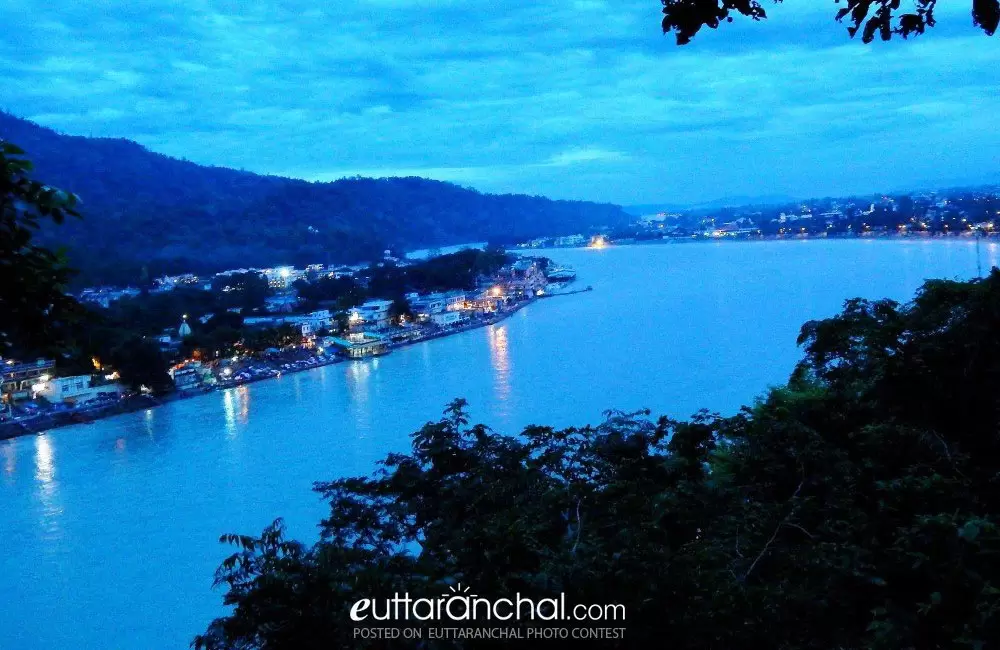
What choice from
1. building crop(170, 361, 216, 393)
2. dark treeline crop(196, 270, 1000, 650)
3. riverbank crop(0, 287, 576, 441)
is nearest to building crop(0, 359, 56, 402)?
riverbank crop(0, 287, 576, 441)

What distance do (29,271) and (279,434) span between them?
6.35 m

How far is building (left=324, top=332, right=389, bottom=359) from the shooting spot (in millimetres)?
11320

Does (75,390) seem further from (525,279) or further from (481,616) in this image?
(525,279)

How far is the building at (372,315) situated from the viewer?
13414 millimetres

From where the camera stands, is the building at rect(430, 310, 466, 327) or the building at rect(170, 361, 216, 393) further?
the building at rect(430, 310, 466, 327)

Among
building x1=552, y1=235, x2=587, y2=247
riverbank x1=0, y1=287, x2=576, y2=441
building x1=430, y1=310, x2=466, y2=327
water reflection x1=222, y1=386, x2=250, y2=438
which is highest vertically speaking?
building x1=552, y1=235, x2=587, y2=247

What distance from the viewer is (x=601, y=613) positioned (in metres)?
1.30

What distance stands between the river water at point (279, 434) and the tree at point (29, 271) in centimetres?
320

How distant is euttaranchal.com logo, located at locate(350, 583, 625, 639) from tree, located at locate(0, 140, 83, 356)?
2.16ft

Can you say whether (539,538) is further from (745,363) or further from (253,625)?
(745,363)

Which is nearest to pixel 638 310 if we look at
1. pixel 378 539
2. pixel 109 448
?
pixel 109 448

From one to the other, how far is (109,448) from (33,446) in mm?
841

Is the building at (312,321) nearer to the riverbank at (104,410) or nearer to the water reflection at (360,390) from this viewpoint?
the riverbank at (104,410)

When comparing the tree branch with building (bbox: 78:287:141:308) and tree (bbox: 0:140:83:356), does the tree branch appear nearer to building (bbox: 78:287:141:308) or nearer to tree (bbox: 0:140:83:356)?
tree (bbox: 0:140:83:356)
